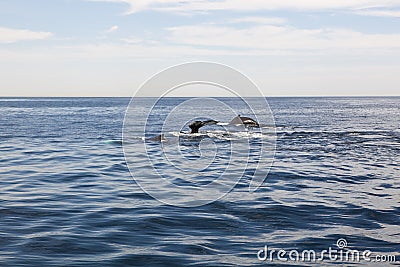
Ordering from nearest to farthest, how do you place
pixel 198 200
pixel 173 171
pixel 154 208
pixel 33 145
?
pixel 154 208
pixel 198 200
pixel 173 171
pixel 33 145

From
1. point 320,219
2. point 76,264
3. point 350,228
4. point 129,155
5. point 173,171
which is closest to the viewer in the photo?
point 76,264

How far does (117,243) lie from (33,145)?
A: 23.6 metres

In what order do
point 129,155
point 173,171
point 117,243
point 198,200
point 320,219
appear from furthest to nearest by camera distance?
point 129,155 → point 173,171 → point 198,200 → point 320,219 → point 117,243

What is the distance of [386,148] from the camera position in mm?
30719

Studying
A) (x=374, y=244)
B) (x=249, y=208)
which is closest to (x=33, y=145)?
(x=249, y=208)

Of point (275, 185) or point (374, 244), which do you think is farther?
point (275, 185)

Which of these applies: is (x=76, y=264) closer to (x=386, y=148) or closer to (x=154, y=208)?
(x=154, y=208)

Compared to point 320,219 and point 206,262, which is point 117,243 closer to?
point 206,262

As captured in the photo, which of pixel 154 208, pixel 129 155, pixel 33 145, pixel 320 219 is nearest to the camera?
pixel 320 219

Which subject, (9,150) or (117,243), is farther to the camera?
(9,150)

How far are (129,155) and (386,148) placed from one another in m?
16.3

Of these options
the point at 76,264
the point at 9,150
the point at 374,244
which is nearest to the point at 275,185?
the point at 374,244

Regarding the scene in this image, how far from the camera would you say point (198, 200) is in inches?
620

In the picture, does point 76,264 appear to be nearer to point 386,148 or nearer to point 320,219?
point 320,219
